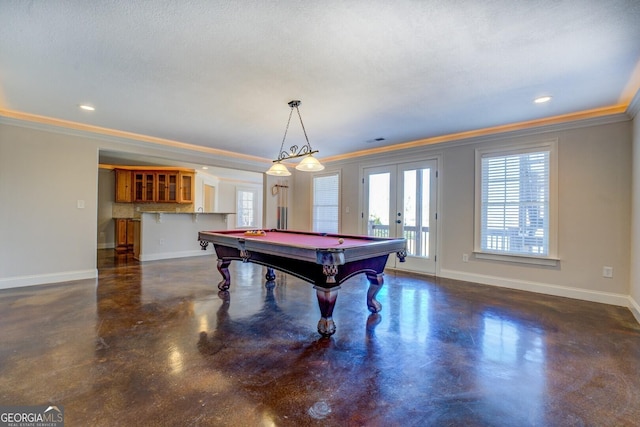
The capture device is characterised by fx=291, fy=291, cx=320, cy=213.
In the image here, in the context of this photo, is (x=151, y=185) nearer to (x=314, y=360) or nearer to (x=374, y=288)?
(x=374, y=288)

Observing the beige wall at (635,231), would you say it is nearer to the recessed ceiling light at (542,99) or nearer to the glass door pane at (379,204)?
the recessed ceiling light at (542,99)

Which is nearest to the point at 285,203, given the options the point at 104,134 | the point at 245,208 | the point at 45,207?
the point at 104,134

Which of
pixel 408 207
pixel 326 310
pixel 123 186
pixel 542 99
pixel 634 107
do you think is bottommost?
pixel 326 310

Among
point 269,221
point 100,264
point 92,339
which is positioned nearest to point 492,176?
point 269,221

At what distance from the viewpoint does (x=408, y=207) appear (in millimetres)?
5246

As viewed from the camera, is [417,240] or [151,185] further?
[151,185]

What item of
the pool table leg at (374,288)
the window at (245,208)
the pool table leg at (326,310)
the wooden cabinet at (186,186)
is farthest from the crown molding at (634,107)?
the window at (245,208)

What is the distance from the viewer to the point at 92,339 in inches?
94.6

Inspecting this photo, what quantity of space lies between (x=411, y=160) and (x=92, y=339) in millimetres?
4916

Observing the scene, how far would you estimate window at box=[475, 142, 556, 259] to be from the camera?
12.7ft

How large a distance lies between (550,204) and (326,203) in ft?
13.2

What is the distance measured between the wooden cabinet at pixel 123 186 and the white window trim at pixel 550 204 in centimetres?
832

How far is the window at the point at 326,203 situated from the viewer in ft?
21.2

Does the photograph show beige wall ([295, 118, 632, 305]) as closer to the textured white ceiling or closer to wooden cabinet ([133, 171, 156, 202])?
the textured white ceiling
